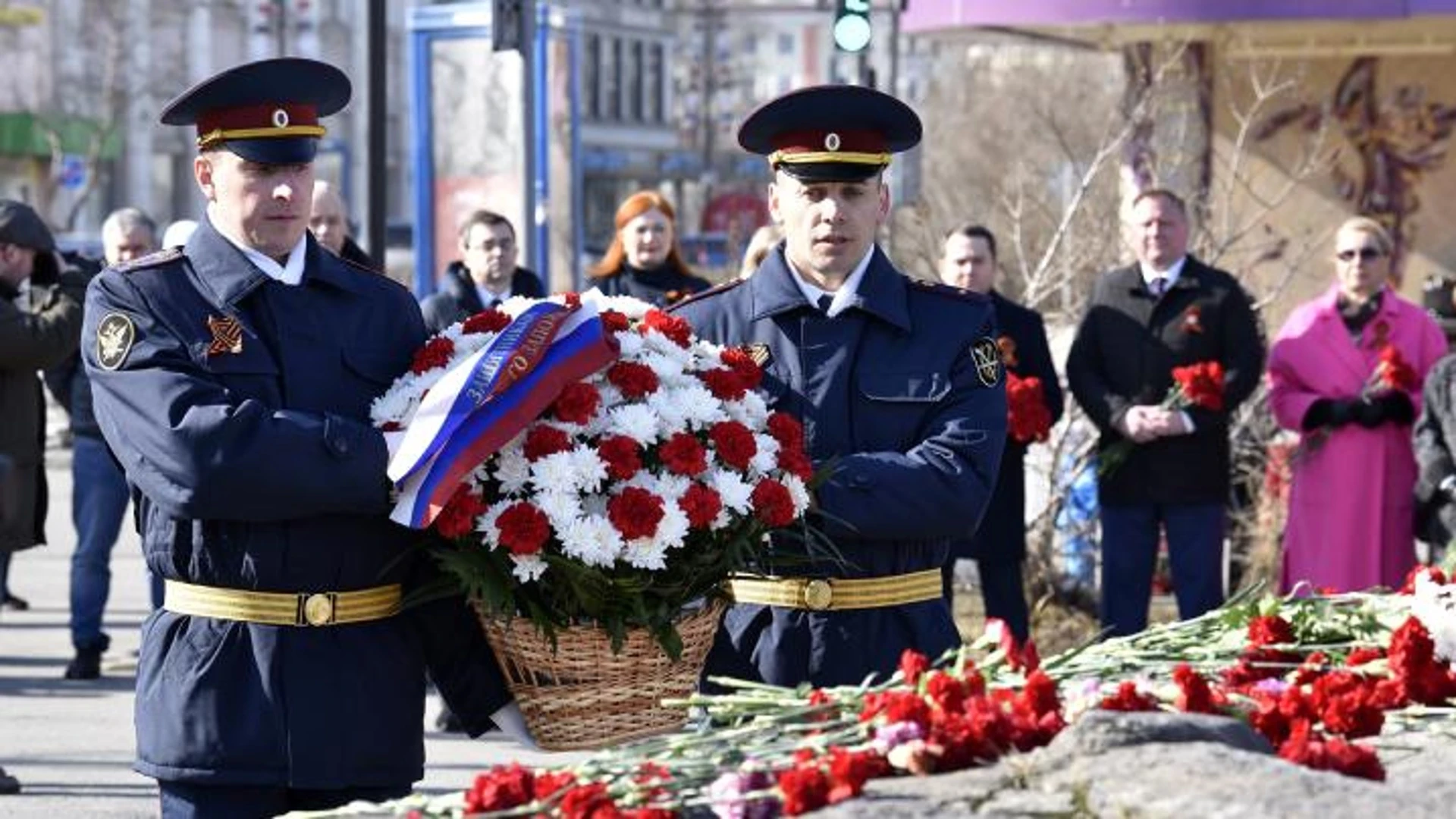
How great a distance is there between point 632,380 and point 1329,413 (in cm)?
591

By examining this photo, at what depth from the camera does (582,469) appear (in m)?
4.87

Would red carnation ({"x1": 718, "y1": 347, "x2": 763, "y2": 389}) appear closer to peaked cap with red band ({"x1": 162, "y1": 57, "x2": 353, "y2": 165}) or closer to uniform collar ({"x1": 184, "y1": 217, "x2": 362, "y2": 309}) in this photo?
uniform collar ({"x1": 184, "y1": 217, "x2": 362, "y2": 309})

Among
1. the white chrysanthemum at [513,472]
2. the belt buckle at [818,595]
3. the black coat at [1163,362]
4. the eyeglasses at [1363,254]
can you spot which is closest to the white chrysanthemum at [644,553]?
the white chrysanthemum at [513,472]

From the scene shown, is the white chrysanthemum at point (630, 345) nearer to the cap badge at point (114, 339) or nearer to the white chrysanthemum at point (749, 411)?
the white chrysanthemum at point (749, 411)

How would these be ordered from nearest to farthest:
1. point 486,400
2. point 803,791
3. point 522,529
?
point 803,791
point 522,529
point 486,400

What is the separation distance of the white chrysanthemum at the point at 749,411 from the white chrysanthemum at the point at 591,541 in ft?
1.47

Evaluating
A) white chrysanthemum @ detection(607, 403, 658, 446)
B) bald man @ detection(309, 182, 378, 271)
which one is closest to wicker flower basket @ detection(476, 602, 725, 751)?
white chrysanthemum @ detection(607, 403, 658, 446)

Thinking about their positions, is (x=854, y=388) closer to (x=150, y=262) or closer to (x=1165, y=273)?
(x=150, y=262)

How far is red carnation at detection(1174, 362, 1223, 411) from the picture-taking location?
10.2 meters

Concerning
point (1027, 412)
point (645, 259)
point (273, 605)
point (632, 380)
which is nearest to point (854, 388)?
point (632, 380)

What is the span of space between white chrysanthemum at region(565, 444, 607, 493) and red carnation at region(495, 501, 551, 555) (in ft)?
0.32

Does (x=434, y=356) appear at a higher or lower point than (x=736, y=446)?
higher

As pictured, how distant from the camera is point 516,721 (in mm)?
5105

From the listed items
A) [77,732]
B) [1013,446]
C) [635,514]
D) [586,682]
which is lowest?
[77,732]
